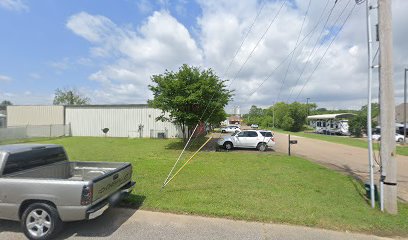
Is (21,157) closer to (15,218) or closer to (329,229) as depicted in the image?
→ (15,218)

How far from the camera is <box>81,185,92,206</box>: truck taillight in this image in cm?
423

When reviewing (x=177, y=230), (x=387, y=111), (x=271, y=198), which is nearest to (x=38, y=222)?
(x=177, y=230)

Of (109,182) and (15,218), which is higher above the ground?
(109,182)

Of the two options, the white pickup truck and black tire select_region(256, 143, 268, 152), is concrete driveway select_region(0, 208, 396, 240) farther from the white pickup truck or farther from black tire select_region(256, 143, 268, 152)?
black tire select_region(256, 143, 268, 152)

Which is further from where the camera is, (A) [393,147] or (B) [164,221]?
(A) [393,147]

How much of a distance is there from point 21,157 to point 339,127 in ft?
166

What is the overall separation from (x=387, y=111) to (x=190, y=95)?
12.6 m

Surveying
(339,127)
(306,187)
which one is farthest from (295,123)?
(306,187)

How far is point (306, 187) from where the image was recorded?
787 cm

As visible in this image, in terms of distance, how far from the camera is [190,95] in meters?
17.3

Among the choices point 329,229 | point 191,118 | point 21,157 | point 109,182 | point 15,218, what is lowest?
point 329,229

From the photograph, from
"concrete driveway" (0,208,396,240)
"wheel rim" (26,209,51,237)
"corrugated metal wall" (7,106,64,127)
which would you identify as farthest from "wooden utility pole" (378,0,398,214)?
"corrugated metal wall" (7,106,64,127)

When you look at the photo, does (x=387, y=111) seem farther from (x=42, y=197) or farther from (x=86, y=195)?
(x=42, y=197)

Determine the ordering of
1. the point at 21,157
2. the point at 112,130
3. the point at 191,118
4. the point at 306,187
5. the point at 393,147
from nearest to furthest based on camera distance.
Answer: the point at 21,157
the point at 393,147
the point at 306,187
the point at 191,118
the point at 112,130
